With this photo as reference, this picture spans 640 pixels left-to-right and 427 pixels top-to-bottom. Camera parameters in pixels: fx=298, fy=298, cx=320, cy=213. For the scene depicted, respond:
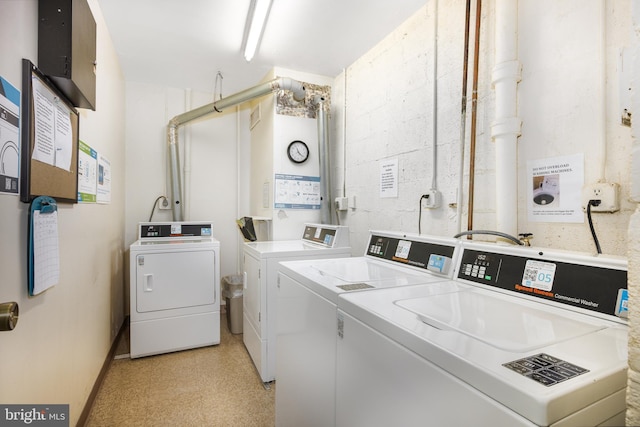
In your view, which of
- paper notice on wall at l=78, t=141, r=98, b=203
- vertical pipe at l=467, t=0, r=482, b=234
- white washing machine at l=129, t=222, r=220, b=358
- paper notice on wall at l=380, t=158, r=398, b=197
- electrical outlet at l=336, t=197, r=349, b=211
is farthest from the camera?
electrical outlet at l=336, t=197, r=349, b=211

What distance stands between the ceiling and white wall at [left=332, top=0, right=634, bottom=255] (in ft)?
0.62

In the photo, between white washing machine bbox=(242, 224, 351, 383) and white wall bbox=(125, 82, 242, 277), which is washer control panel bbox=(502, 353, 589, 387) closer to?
white washing machine bbox=(242, 224, 351, 383)

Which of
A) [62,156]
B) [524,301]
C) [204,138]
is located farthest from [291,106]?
[524,301]

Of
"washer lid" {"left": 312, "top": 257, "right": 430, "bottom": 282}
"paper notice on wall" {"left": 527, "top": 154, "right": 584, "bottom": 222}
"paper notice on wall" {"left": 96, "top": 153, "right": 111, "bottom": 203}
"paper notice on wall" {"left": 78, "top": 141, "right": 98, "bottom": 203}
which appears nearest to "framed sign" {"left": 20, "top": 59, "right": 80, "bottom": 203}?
"paper notice on wall" {"left": 78, "top": 141, "right": 98, "bottom": 203}

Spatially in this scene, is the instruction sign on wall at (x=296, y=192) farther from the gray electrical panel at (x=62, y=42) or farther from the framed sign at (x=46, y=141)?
the gray electrical panel at (x=62, y=42)

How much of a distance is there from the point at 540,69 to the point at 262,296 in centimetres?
204

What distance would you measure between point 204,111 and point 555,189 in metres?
2.95

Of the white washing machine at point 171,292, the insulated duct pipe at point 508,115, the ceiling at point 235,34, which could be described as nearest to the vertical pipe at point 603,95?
the insulated duct pipe at point 508,115

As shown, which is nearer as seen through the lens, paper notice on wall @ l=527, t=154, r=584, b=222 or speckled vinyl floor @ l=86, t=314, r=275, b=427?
paper notice on wall @ l=527, t=154, r=584, b=222

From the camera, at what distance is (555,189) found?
1269mm

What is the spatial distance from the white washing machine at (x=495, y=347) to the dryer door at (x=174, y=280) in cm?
199

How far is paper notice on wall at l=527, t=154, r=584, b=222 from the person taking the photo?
1.20 meters

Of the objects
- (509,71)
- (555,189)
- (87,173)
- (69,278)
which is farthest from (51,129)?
(555,189)

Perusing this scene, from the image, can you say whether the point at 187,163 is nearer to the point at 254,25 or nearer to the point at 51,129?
the point at 254,25
